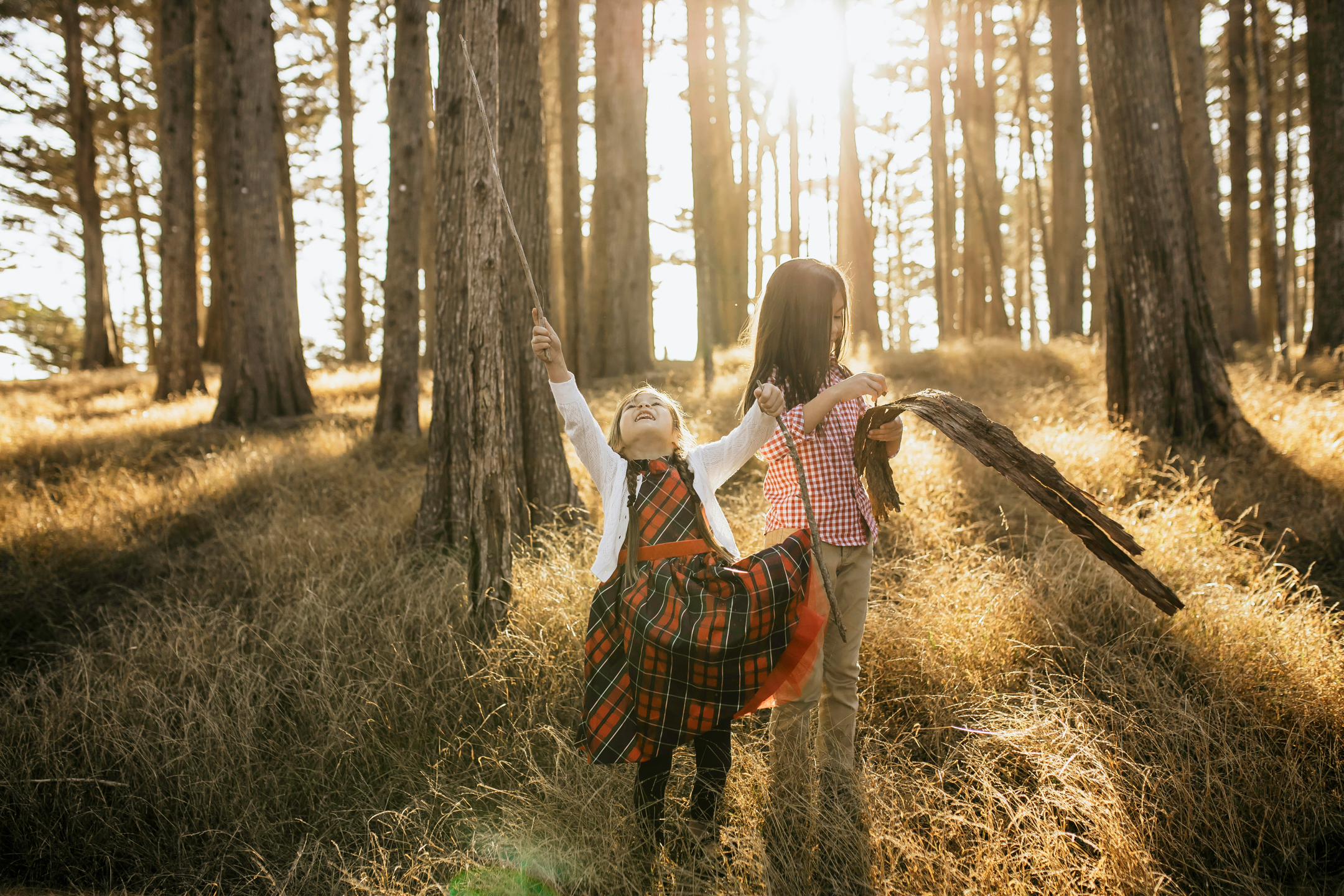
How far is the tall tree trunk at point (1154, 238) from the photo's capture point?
5.44 metres

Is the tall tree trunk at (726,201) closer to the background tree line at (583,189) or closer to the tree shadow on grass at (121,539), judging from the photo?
the background tree line at (583,189)

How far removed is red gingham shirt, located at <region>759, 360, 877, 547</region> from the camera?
2271mm

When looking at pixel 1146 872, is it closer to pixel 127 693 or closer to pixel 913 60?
pixel 127 693

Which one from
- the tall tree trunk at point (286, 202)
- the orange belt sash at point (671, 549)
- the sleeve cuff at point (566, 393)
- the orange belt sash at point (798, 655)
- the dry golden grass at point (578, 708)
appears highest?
the tall tree trunk at point (286, 202)

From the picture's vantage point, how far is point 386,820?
2410 millimetres

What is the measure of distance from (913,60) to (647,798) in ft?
67.9

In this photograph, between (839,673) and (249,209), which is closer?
(839,673)

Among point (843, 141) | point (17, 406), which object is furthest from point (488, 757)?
point (17, 406)

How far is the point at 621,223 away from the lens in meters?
11.5

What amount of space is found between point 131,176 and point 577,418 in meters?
21.1

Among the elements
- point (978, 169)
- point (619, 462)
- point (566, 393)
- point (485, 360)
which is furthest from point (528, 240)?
point (978, 169)

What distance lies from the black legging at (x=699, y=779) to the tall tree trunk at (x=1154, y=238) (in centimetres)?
508

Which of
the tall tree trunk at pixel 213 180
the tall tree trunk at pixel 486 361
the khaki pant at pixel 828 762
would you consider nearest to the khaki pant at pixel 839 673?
the khaki pant at pixel 828 762

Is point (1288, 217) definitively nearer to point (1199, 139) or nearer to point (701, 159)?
point (1199, 139)
